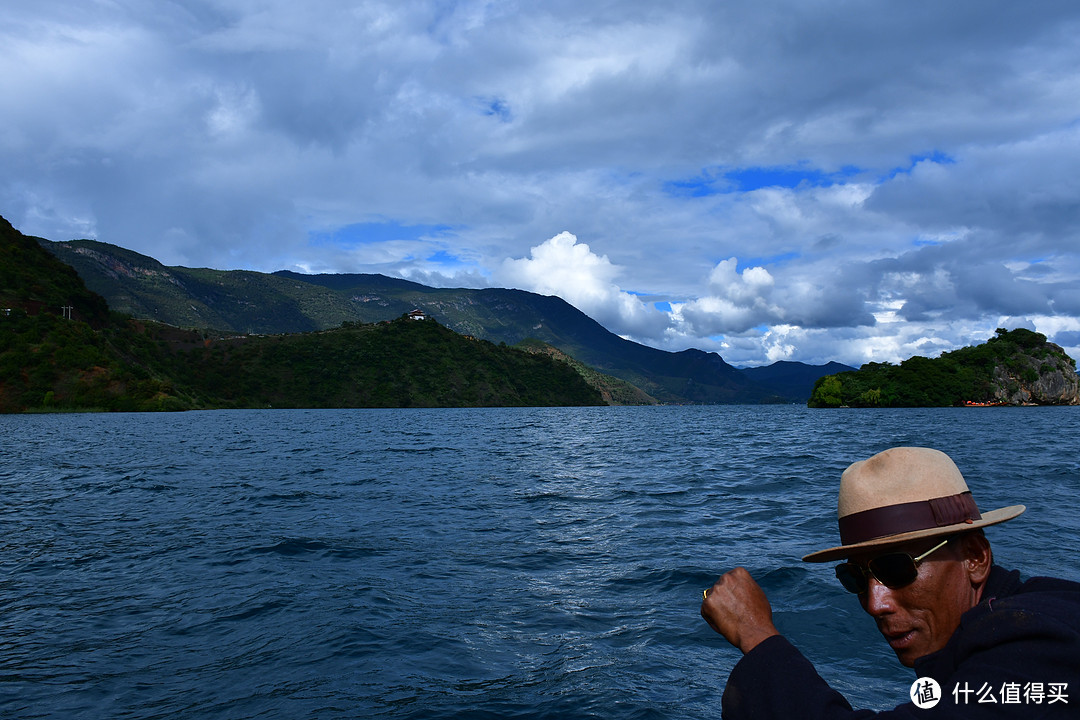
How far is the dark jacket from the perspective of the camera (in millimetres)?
1886

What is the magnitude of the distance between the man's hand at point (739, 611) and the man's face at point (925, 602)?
16.6 inches

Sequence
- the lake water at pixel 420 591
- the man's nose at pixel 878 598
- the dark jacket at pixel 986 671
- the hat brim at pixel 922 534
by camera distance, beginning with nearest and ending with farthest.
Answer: the dark jacket at pixel 986 671 → the hat brim at pixel 922 534 → the man's nose at pixel 878 598 → the lake water at pixel 420 591

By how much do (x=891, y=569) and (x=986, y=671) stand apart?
69 cm

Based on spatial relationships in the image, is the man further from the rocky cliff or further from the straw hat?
the rocky cliff

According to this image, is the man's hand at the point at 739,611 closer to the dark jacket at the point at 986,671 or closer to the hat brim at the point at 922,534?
the dark jacket at the point at 986,671

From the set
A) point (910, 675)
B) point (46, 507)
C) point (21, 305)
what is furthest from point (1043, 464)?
point (21, 305)

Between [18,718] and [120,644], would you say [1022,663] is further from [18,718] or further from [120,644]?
[120,644]

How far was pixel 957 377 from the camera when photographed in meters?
174

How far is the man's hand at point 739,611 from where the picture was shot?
8.57 feet

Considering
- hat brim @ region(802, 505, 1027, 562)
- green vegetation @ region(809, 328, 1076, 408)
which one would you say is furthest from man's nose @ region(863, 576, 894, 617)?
green vegetation @ region(809, 328, 1076, 408)

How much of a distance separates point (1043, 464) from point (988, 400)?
181879 mm

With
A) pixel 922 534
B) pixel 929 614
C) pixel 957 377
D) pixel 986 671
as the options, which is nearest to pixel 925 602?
pixel 929 614

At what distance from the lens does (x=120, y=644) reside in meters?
9.24

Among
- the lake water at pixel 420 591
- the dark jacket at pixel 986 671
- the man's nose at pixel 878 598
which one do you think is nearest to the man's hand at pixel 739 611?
the dark jacket at pixel 986 671
